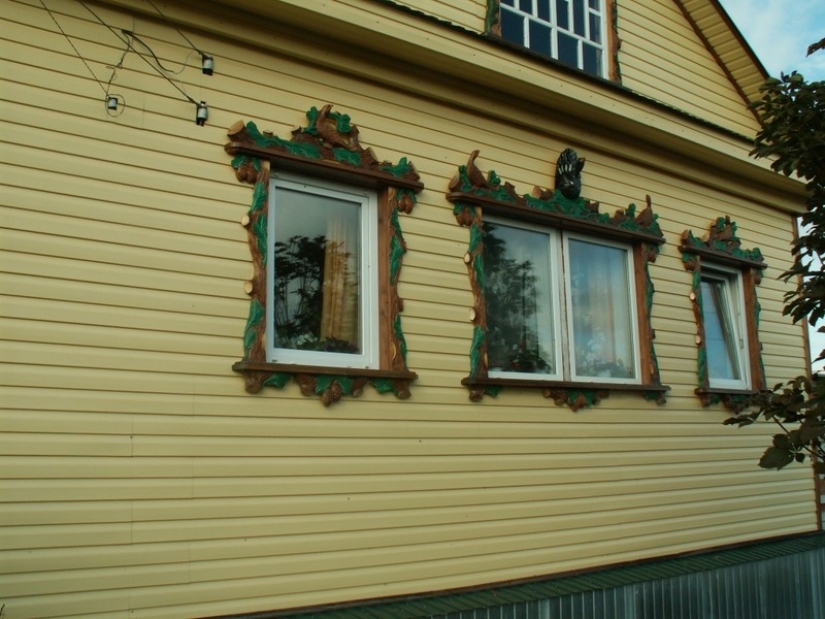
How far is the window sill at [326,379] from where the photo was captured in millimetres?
5176

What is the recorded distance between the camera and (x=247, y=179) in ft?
17.7

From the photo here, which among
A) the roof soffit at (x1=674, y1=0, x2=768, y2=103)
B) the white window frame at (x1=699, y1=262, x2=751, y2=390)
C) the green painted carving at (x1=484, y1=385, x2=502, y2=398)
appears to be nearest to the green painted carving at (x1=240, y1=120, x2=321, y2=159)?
the green painted carving at (x1=484, y1=385, x2=502, y2=398)

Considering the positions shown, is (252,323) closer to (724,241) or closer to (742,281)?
(724,241)

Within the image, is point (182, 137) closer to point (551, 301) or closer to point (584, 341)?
point (551, 301)

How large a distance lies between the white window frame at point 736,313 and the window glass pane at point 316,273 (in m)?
4.35

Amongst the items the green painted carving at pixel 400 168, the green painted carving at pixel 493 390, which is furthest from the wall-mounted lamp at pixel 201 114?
the green painted carving at pixel 493 390

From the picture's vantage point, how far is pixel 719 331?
9.06 m

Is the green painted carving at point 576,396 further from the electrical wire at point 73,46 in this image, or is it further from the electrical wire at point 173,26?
the electrical wire at point 73,46

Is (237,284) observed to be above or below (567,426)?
above

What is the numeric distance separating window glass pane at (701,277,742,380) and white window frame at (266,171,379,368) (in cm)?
423

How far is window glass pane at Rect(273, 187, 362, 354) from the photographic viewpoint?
5.60 meters

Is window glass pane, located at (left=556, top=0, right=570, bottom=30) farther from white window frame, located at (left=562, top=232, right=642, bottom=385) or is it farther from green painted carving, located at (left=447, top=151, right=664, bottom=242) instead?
white window frame, located at (left=562, top=232, right=642, bottom=385)

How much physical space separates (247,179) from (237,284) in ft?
2.17

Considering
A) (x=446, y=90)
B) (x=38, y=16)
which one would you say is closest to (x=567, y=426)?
(x=446, y=90)
